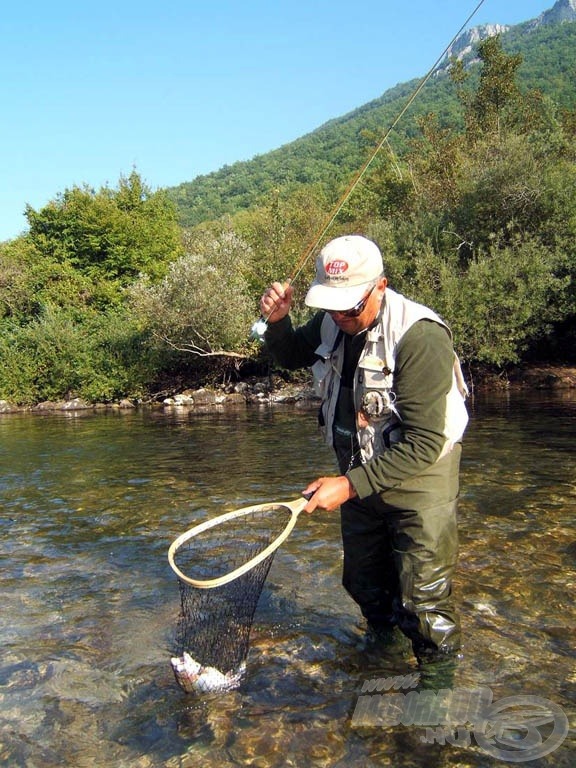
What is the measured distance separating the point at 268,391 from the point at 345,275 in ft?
87.7

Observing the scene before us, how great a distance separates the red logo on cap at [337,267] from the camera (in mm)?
3805

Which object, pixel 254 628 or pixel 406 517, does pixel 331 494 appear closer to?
pixel 406 517

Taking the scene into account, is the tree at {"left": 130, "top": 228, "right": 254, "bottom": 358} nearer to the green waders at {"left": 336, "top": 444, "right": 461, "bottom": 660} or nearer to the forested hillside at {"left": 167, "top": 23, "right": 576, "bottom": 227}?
the green waders at {"left": 336, "top": 444, "right": 461, "bottom": 660}

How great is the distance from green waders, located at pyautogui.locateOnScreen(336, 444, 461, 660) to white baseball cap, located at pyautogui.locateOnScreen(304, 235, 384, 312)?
3.67ft

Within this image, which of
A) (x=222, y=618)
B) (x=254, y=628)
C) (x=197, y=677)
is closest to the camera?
Result: (x=197, y=677)

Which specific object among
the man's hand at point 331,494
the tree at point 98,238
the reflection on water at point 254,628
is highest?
the tree at point 98,238

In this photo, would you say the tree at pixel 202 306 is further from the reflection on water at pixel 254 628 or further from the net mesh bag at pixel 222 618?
the net mesh bag at pixel 222 618

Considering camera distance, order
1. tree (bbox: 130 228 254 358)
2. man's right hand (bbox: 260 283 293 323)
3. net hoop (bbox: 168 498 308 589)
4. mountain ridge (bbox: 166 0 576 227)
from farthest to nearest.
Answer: mountain ridge (bbox: 166 0 576 227)
tree (bbox: 130 228 254 358)
man's right hand (bbox: 260 283 293 323)
net hoop (bbox: 168 498 308 589)

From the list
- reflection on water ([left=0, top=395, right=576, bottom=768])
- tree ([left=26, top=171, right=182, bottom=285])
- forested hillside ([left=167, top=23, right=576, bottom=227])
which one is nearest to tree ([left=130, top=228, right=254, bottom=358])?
tree ([left=26, top=171, right=182, bottom=285])

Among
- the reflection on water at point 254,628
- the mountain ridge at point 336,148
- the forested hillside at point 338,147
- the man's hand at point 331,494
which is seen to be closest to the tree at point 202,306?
the reflection on water at point 254,628

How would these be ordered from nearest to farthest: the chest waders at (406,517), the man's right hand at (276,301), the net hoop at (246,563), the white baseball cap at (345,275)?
the net hoop at (246,563) < the white baseball cap at (345,275) < the chest waders at (406,517) < the man's right hand at (276,301)

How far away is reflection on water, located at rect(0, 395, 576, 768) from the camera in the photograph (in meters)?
3.99

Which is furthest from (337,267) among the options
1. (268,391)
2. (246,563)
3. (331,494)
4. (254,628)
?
(268,391)

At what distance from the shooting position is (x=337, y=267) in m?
3.81
